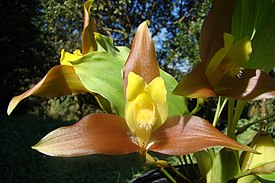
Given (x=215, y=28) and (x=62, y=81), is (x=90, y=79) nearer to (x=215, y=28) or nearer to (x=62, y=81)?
(x=62, y=81)

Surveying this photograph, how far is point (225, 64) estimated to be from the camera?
46cm

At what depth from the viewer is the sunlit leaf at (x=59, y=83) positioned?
493 mm

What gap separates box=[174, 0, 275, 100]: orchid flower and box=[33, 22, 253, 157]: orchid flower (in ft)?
0.19

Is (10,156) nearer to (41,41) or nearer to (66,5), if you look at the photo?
(66,5)

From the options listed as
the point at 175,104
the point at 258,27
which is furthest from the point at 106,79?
the point at 258,27

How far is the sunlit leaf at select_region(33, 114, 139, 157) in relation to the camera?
0.40 m

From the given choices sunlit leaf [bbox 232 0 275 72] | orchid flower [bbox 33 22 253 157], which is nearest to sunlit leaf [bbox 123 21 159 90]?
orchid flower [bbox 33 22 253 157]

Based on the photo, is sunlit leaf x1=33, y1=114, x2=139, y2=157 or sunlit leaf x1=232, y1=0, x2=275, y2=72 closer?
sunlit leaf x1=33, y1=114, x2=139, y2=157

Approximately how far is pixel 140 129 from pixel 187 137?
0.06 m

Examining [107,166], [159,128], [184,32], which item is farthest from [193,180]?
[184,32]

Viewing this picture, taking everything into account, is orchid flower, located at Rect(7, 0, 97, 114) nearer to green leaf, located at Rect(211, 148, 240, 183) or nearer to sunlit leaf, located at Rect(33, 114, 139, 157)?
sunlit leaf, located at Rect(33, 114, 139, 157)

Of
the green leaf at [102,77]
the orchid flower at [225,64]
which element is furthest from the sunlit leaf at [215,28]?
the green leaf at [102,77]

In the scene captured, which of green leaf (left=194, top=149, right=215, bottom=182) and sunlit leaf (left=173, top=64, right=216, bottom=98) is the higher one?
Result: sunlit leaf (left=173, top=64, right=216, bottom=98)

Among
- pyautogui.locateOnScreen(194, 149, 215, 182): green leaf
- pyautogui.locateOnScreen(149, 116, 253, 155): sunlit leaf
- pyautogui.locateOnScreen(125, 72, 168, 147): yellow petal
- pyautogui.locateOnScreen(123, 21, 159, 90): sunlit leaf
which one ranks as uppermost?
pyautogui.locateOnScreen(123, 21, 159, 90): sunlit leaf
